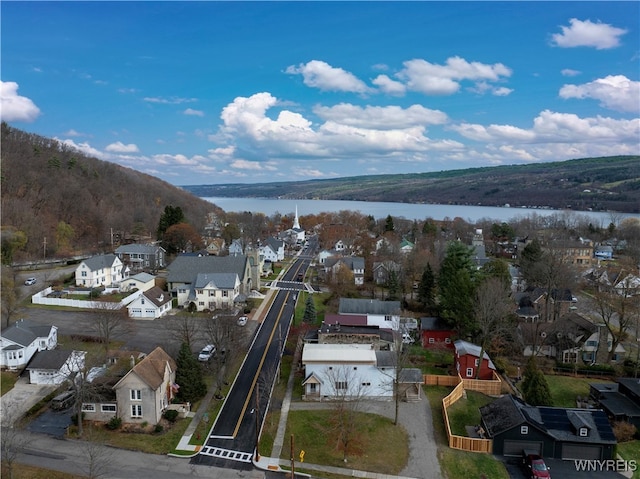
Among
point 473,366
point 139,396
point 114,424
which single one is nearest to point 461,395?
point 473,366

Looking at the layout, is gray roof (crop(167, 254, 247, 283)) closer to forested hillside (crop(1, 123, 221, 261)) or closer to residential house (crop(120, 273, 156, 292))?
residential house (crop(120, 273, 156, 292))

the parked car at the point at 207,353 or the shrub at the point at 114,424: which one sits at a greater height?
the parked car at the point at 207,353

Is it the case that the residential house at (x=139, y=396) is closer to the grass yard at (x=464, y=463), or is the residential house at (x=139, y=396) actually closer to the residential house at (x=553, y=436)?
the grass yard at (x=464, y=463)

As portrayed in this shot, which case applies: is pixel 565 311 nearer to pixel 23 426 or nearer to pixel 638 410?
pixel 638 410

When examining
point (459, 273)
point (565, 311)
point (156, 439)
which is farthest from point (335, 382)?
point (565, 311)

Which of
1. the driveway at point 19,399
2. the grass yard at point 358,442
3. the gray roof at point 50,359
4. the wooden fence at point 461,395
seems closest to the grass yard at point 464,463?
the wooden fence at point 461,395

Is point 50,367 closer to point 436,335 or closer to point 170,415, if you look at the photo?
point 170,415
